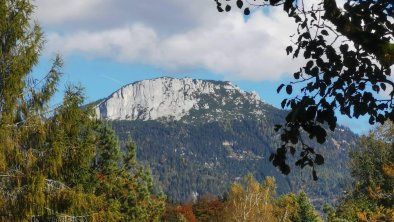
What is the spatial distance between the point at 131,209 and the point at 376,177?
23.4 metres

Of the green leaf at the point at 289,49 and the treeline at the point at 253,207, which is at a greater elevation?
the green leaf at the point at 289,49

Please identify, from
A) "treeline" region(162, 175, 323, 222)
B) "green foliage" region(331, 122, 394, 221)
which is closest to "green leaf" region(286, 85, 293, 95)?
"green foliage" region(331, 122, 394, 221)

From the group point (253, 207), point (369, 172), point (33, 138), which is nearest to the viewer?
point (33, 138)

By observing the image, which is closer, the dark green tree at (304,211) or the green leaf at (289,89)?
the green leaf at (289,89)

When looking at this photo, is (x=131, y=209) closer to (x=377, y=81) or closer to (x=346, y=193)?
(x=346, y=193)

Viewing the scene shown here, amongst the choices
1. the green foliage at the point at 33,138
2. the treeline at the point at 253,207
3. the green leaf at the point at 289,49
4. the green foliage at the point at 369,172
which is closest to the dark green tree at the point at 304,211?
the treeline at the point at 253,207

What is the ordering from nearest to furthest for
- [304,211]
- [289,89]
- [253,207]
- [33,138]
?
1. [289,89]
2. [33,138]
3. [253,207]
4. [304,211]

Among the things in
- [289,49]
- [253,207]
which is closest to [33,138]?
[289,49]

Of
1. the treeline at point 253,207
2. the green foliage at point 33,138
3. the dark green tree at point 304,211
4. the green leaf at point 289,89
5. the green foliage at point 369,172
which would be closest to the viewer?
the green leaf at point 289,89

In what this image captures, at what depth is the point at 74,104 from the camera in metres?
17.9

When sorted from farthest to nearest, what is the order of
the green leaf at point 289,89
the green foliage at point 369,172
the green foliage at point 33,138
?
the green foliage at point 369,172 < the green foliage at point 33,138 < the green leaf at point 289,89

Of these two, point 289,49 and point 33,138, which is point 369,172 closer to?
point 33,138

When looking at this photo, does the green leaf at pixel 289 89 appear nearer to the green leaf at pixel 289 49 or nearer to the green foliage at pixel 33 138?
the green leaf at pixel 289 49

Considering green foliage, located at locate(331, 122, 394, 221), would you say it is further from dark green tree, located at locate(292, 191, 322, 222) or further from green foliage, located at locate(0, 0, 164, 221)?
green foliage, located at locate(0, 0, 164, 221)
